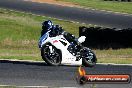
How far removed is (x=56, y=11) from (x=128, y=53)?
18.2m

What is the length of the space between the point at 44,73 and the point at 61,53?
161 centimetres

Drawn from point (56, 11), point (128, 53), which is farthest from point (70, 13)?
point (128, 53)

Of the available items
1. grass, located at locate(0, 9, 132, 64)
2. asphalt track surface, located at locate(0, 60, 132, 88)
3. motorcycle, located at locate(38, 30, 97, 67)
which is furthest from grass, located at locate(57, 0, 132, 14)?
asphalt track surface, located at locate(0, 60, 132, 88)

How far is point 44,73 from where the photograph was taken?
11359 millimetres

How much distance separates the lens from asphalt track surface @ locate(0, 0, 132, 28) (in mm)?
33812

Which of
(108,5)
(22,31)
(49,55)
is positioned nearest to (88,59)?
(49,55)

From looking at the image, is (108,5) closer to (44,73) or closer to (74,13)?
(74,13)

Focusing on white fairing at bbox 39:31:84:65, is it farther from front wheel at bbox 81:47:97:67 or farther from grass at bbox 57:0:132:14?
grass at bbox 57:0:132:14

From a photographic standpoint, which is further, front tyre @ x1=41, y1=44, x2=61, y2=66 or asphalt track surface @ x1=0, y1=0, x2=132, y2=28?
asphalt track surface @ x1=0, y1=0, x2=132, y2=28

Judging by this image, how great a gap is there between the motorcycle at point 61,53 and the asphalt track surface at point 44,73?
0.28 meters

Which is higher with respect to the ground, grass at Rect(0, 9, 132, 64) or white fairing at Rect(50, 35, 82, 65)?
white fairing at Rect(50, 35, 82, 65)

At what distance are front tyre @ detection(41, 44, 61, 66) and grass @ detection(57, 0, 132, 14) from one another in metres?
27.7

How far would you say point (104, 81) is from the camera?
4.80 metres

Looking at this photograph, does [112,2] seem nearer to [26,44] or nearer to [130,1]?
[130,1]
